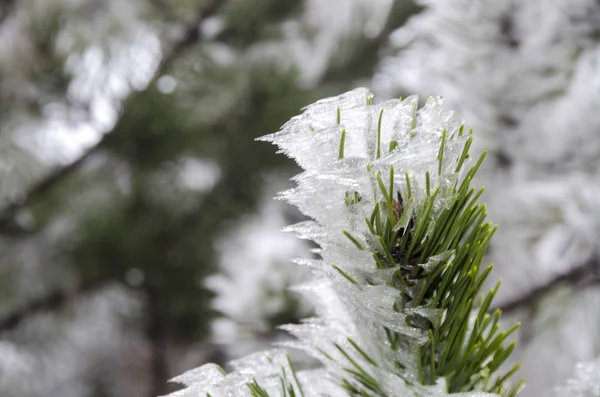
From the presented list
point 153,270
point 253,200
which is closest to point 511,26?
point 253,200

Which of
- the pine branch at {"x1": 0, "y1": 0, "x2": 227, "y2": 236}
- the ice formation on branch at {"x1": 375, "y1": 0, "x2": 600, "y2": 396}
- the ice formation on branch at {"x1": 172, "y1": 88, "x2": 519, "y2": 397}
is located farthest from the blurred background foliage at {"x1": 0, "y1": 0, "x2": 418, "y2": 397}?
the ice formation on branch at {"x1": 172, "y1": 88, "x2": 519, "y2": 397}

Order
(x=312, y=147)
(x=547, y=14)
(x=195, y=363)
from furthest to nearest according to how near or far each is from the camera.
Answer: (x=195, y=363) < (x=547, y=14) < (x=312, y=147)

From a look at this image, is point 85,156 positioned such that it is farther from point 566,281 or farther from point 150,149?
point 566,281

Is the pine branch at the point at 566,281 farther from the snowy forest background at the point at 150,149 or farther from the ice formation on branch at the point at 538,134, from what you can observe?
the snowy forest background at the point at 150,149

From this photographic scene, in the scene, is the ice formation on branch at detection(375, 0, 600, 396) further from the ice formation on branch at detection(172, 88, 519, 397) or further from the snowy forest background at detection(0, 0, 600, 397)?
the ice formation on branch at detection(172, 88, 519, 397)

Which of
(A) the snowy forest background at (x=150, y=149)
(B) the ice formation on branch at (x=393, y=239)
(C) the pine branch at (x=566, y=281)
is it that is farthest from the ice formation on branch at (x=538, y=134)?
(B) the ice formation on branch at (x=393, y=239)

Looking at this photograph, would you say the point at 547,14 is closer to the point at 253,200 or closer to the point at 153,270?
the point at 253,200

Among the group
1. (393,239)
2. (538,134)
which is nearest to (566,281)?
(538,134)
